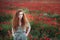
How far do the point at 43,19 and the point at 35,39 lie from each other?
28 centimetres

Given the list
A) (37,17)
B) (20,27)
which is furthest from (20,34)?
(37,17)

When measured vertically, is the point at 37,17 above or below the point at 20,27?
above

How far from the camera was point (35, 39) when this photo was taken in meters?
2.00

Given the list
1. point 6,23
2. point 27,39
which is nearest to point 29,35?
Answer: point 27,39

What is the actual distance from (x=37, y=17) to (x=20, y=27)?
0.26m

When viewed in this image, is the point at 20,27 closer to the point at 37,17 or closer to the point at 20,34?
the point at 20,34

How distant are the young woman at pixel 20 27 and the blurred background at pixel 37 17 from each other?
0.16ft

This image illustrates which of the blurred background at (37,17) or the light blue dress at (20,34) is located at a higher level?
the blurred background at (37,17)

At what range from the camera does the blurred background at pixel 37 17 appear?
1999 millimetres

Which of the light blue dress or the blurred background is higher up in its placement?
the blurred background

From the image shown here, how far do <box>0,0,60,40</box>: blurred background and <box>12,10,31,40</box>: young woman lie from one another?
5 centimetres

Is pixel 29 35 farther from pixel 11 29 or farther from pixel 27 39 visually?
pixel 11 29

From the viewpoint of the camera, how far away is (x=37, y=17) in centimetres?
202

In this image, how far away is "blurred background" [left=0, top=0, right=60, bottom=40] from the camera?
1999mm
